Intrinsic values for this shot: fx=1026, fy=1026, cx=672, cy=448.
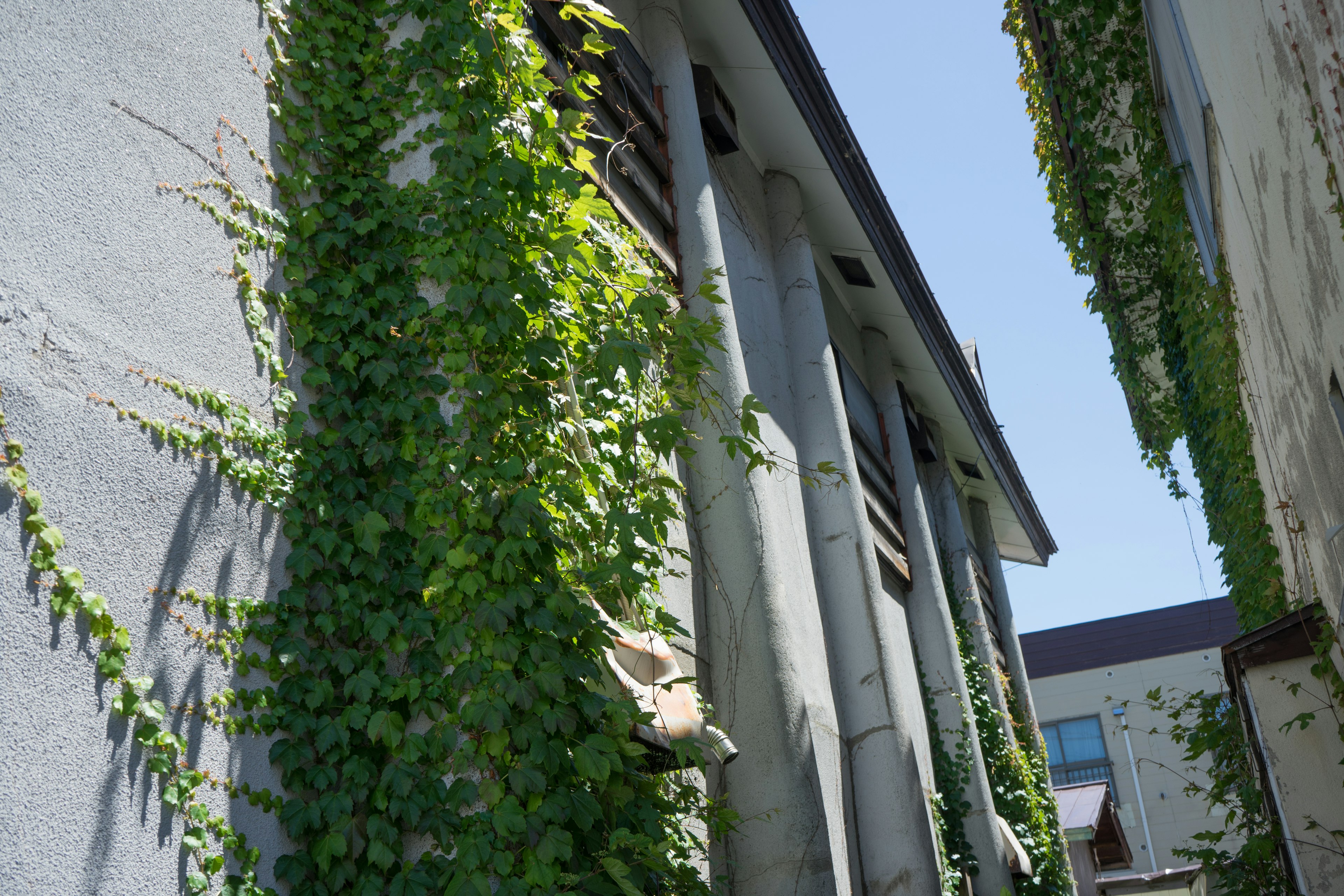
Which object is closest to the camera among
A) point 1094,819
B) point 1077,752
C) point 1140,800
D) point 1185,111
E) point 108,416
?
point 108,416

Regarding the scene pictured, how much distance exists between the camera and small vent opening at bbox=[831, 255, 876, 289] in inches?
393

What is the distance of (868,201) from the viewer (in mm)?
9617

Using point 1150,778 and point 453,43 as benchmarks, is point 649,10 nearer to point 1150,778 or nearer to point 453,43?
point 453,43

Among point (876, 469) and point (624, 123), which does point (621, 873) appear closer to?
point (624, 123)

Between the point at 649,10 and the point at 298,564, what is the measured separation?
527cm

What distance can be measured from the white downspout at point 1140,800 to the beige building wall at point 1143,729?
3 centimetres

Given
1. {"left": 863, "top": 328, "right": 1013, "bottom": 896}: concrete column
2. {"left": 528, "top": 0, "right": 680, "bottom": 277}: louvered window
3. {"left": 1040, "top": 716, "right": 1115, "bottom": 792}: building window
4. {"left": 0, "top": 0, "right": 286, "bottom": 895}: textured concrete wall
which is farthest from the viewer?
{"left": 1040, "top": 716, "right": 1115, "bottom": 792}: building window

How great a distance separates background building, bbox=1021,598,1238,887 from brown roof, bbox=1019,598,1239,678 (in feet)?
0.07

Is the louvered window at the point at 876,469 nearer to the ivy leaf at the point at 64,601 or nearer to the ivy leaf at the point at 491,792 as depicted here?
the ivy leaf at the point at 491,792

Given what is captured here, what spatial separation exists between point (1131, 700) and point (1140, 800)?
2753 mm

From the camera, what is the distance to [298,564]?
335 centimetres

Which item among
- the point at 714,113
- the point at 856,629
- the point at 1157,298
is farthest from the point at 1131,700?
the point at 714,113

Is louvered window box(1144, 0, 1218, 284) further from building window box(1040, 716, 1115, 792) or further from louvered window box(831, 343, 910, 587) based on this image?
building window box(1040, 716, 1115, 792)

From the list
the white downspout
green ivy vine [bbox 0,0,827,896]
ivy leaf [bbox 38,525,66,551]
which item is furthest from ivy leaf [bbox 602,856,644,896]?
the white downspout
